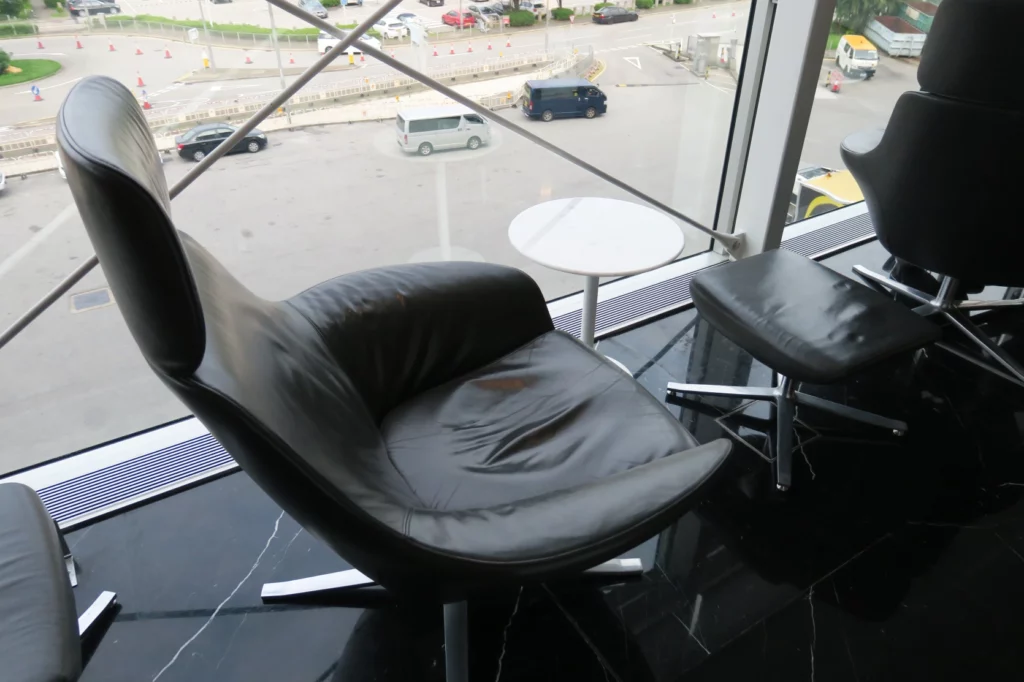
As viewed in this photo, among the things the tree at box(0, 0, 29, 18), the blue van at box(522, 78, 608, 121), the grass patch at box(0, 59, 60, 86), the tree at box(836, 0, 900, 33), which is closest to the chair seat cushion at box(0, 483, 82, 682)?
the grass patch at box(0, 59, 60, 86)

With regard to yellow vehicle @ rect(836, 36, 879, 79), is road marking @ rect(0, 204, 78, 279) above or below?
below

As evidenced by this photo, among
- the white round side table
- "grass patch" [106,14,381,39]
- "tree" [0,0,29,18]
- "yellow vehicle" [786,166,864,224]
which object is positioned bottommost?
"yellow vehicle" [786,166,864,224]

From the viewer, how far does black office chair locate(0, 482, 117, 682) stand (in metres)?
0.93

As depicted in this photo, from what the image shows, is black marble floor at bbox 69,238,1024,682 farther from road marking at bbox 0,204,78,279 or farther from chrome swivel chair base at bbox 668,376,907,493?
road marking at bbox 0,204,78,279

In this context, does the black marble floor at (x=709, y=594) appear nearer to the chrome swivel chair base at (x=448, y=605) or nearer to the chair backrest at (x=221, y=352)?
the chrome swivel chair base at (x=448, y=605)

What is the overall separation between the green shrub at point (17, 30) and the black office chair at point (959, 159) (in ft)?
7.27

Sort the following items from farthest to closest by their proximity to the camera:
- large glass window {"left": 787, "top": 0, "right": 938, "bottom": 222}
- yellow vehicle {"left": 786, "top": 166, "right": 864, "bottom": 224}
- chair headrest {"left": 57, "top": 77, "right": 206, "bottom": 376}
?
yellow vehicle {"left": 786, "top": 166, "right": 864, "bottom": 224}
large glass window {"left": 787, "top": 0, "right": 938, "bottom": 222}
chair headrest {"left": 57, "top": 77, "right": 206, "bottom": 376}

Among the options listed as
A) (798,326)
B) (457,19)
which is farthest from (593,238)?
(457,19)

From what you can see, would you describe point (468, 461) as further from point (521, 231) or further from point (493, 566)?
point (521, 231)

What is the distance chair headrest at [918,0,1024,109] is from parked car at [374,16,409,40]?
4.74 feet

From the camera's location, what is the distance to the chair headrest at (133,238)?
74 centimetres

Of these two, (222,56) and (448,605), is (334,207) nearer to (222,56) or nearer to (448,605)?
(222,56)

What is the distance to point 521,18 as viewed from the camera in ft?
7.15

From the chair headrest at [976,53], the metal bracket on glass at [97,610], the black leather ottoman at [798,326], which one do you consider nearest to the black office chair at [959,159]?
the chair headrest at [976,53]
